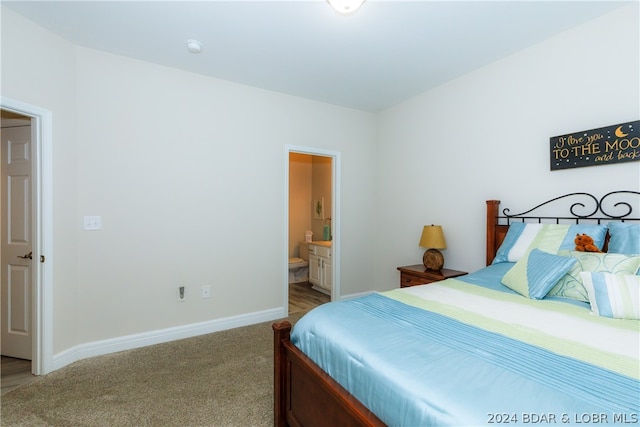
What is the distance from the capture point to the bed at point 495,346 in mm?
856

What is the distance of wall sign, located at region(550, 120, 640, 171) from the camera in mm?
2006

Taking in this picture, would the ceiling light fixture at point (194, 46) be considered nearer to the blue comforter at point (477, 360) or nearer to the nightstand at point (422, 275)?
the blue comforter at point (477, 360)

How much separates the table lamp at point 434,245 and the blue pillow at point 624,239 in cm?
137

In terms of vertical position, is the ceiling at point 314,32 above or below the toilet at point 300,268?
above

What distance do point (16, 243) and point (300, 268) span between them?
358 cm

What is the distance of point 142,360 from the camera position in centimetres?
251

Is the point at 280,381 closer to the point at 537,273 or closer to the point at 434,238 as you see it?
the point at 537,273

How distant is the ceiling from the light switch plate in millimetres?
1463

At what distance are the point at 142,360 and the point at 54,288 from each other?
2.93 feet

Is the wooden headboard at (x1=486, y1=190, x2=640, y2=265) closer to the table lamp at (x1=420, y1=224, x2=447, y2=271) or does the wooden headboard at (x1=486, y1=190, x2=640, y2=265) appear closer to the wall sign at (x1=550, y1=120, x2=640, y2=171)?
the wall sign at (x1=550, y1=120, x2=640, y2=171)

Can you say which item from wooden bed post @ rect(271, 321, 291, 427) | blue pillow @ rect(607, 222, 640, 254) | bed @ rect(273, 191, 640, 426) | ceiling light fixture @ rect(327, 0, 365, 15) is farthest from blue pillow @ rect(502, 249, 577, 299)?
ceiling light fixture @ rect(327, 0, 365, 15)

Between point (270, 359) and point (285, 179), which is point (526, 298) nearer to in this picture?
point (270, 359)

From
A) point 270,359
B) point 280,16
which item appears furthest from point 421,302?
point 280,16

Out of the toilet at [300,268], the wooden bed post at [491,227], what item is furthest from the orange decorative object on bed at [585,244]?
the toilet at [300,268]
